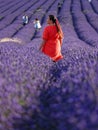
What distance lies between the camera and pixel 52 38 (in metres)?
8.34

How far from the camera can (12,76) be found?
9.98ft

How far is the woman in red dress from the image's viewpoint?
812 cm

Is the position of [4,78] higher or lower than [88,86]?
lower

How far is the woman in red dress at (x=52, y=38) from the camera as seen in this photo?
8.12 meters

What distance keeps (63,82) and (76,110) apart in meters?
0.82

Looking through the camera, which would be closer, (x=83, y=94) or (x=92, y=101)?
(x=92, y=101)

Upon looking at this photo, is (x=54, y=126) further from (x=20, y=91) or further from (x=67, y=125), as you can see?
(x=20, y=91)

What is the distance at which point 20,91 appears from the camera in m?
2.65

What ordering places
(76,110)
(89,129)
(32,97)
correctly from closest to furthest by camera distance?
(89,129), (76,110), (32,97)

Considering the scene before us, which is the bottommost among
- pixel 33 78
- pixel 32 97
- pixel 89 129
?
pixel 33 78

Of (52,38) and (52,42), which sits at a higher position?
(52,38)

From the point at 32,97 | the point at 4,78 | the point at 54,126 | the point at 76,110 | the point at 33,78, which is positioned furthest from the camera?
the point at 33,78

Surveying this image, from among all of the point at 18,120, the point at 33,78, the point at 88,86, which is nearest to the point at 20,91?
the point at 18,120

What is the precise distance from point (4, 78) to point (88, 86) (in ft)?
2.63
